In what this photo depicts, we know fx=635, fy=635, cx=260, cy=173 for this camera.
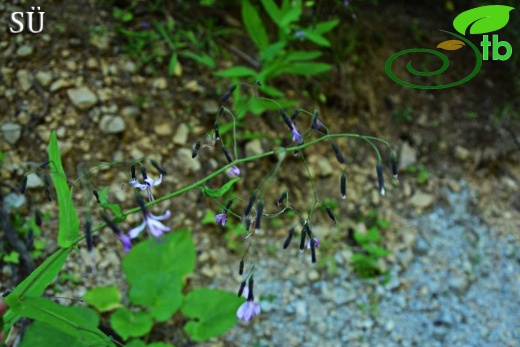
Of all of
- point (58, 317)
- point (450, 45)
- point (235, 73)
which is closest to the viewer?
point (58, 317)

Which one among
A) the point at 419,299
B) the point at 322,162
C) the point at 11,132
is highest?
the point at 11,132

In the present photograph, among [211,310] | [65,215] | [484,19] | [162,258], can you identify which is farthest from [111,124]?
[484,19]

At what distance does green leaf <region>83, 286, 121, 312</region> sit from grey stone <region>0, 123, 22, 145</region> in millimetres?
731

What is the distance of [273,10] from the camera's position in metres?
2.76

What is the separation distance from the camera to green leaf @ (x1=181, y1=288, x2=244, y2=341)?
2.10m

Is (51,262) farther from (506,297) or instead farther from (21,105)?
(506,297)

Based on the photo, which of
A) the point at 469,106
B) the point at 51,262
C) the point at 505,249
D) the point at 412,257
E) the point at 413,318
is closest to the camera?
the point at 51,262

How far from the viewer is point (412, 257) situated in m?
3.05

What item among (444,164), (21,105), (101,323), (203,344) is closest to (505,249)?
(444,164)

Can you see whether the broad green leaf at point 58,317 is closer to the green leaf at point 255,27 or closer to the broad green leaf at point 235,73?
the broad green leaf at point 235,73

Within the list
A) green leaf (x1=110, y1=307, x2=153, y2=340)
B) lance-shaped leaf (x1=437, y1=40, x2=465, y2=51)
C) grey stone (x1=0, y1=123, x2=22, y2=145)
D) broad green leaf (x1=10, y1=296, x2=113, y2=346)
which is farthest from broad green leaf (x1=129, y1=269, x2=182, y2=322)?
lance-shaped leaf (x1=437, y1=40, x2=465, y2=51)

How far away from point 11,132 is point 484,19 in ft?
7.06

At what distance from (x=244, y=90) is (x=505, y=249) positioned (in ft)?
5.16

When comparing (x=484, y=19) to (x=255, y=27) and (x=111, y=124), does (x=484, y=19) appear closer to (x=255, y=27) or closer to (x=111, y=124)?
(x=255, y=27)
